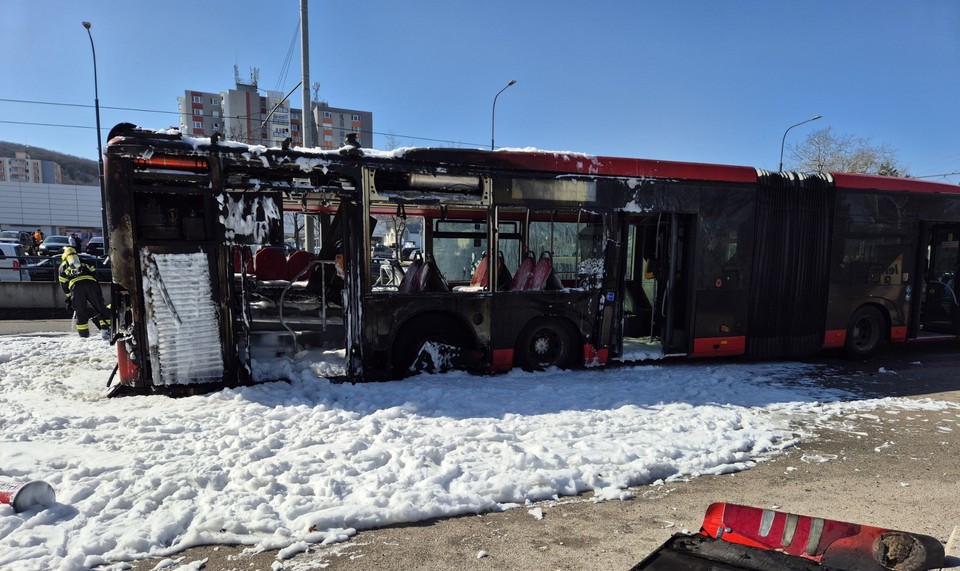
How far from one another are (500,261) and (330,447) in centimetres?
392

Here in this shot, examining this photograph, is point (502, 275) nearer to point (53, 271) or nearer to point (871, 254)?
point (871, 254)

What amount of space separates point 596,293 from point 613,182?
1.57 m

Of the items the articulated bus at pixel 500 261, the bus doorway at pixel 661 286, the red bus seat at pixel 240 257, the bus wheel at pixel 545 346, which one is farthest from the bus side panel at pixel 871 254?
the red bus seat at pixel 240 257

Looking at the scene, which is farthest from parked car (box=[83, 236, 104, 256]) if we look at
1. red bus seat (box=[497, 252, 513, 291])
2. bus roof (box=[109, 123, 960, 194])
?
red bus seat (box=[497, 252, 513, 291])

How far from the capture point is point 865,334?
9211 mm

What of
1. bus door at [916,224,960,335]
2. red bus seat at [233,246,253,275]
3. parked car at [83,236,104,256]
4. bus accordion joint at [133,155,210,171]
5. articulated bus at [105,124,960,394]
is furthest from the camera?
parked car at [83,236,104,256]

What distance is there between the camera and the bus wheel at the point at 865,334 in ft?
29.3

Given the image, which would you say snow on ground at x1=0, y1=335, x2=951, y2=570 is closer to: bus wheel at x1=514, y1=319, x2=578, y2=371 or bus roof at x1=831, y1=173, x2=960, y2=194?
bus wheel at x1=514, y1=319, x2=578, y2=371

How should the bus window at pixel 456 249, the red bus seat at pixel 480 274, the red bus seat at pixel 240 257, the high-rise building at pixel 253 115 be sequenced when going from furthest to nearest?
the high-rise building at pixel 253 115 < the bus window at pixel 456 249 < the red bus seat at pixel 480 274 < the red bus seat at pixel 240 257

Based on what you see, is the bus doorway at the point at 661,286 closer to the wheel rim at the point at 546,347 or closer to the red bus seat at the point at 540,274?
the wheel rim at the point at 546,347

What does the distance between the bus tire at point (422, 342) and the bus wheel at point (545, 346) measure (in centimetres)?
94

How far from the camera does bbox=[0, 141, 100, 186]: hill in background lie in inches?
4532

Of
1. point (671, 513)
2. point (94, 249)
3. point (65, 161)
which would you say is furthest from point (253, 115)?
point (65, 161)

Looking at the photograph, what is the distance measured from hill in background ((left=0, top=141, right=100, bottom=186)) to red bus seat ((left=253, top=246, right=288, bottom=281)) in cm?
13450
